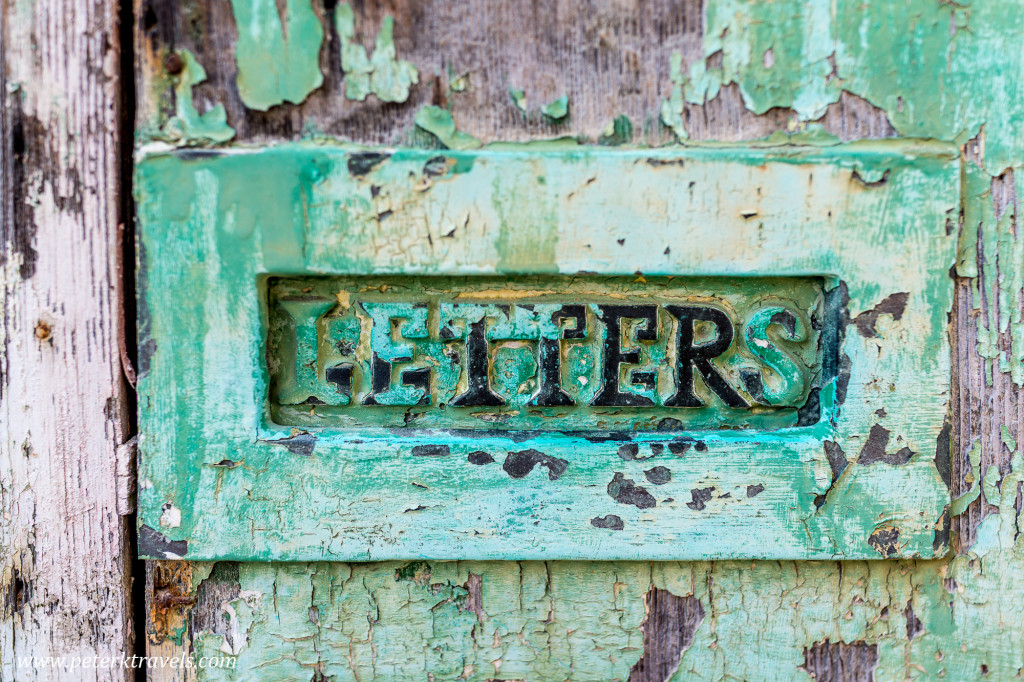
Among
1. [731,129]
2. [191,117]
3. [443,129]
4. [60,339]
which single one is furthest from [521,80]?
[60,339]

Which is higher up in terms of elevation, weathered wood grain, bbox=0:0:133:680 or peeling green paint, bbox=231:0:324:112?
peeling green paint, bbox=231:0:324:112

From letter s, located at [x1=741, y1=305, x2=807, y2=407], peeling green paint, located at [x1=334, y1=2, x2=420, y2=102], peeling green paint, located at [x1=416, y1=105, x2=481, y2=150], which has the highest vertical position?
peeling green paint, located at [x1=334, y1=2, x2=420, y2=102]

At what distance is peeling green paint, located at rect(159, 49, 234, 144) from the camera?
743mm

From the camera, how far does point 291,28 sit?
2.42ft

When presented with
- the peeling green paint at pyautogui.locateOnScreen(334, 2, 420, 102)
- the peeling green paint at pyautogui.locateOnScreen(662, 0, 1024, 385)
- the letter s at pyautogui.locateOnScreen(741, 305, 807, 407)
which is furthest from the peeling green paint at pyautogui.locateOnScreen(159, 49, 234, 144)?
the letter s at pyautogui.locateOnScreen(741, 305, 807, 407)

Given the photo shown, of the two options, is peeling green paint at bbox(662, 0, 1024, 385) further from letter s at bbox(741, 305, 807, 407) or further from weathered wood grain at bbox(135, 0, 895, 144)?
letter s at bbox(741, 305, 807, 407)

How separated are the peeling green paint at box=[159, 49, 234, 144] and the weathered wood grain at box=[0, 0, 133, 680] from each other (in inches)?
3.1

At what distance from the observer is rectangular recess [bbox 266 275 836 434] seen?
2.51 ft

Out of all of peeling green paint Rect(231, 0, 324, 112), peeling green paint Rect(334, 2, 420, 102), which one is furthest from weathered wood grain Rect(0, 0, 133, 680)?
peeling green paint Rect(334, 2, 420, 102)

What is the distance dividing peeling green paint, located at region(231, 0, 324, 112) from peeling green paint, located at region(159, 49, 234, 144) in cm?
4

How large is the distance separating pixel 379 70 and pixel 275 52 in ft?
0.41

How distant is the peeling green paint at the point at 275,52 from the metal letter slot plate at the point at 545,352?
74 mm

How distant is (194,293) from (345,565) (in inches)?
15.5

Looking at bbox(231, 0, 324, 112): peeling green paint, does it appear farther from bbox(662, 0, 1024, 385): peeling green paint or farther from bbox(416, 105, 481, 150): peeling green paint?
bbox(662, 0, 1024, 385): peeling green paint
